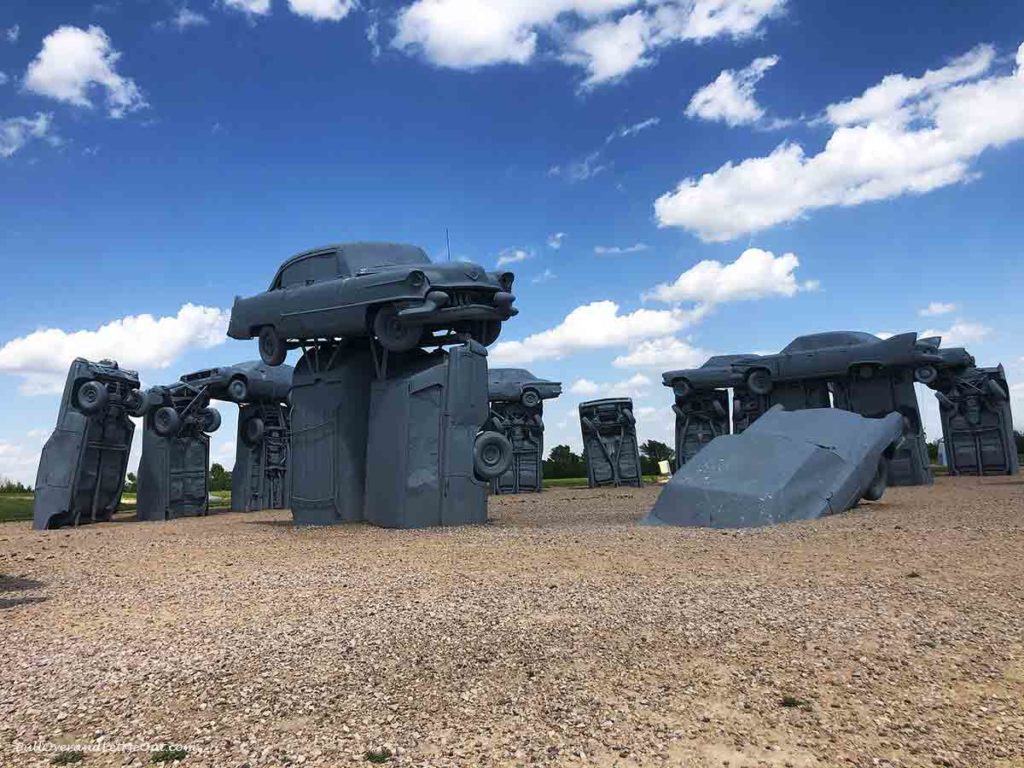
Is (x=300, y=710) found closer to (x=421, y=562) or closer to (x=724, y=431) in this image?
(x=421, y=562)

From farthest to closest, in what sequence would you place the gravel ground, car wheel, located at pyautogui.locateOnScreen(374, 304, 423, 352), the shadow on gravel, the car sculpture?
the car sculpture
car wheel, located at pyautogui.locateOnScreen(374, 304, 423, 352)
the shadow on gravel
the gravel ground

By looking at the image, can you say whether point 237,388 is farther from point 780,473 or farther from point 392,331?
point 780,473

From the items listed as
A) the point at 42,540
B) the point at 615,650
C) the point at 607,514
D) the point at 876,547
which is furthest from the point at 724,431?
the point at 615,650

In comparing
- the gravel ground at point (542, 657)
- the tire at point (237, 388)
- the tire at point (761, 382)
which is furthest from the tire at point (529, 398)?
the gravel ground at point (542, 657)

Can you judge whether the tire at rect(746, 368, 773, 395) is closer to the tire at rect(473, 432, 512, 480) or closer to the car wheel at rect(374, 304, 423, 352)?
the tire at rect(473, 432, 512, 480)

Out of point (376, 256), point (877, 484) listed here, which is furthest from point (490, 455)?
point (877, 484)

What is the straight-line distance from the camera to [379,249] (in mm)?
16594

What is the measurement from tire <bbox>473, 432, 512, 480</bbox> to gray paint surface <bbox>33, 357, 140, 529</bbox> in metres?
10.6

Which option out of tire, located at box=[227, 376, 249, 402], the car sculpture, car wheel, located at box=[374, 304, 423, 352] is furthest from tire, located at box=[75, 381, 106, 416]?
the car sculpture

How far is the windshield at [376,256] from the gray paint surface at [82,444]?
8081mm

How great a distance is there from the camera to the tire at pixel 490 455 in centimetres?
1533

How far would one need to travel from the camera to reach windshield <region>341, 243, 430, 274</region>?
16328 mm

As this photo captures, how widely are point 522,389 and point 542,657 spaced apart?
89.3 feet

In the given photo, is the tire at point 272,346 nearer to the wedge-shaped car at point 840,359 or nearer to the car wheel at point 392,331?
the car wheel at point 392,331
